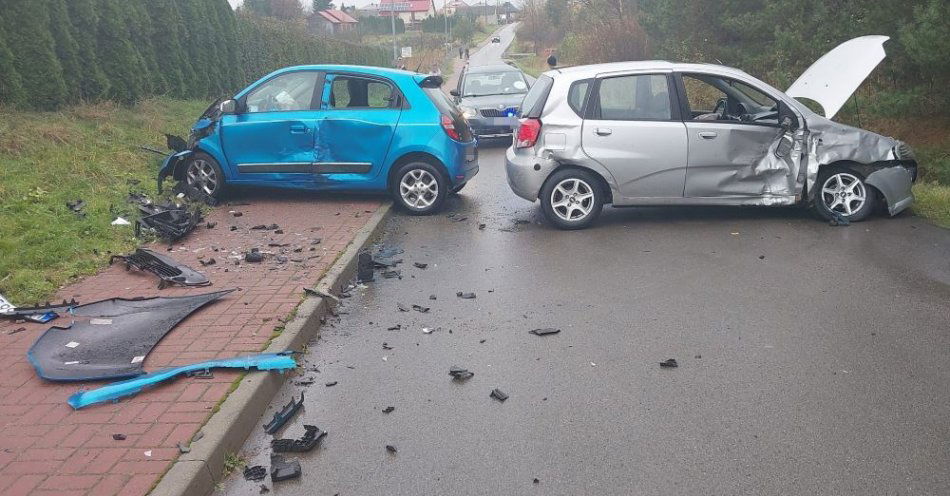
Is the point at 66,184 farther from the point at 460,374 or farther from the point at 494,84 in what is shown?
the point at 494,84

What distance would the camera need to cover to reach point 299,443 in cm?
417

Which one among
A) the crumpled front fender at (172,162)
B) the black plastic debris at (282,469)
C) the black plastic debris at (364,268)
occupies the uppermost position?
the crumpled front fender at (172,162)

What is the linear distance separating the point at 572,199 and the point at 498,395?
4.78 meters

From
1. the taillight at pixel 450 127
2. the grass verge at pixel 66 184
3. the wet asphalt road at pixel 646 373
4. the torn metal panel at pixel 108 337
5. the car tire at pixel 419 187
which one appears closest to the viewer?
the wet asphalt road at pixel 646 373

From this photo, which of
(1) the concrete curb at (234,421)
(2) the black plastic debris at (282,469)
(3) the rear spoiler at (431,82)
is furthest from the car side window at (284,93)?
(2) the black plastic debris at (282,469)

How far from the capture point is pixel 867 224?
29.0 feet

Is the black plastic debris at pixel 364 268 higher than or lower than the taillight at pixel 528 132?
lower

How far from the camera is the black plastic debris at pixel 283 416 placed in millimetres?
4395

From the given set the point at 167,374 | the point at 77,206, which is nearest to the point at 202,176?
the point at 77,206

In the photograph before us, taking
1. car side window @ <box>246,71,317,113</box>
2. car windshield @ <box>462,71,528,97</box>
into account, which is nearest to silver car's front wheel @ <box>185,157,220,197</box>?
car side window @ <box>246,71,317,113</box>

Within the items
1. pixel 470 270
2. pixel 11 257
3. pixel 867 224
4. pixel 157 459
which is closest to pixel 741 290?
pixel 470 270

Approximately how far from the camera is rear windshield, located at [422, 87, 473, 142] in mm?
10250

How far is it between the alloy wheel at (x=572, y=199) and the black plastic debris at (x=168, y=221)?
4210 millimetres

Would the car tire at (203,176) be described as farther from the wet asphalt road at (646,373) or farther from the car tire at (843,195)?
the car tire at (843,195)
